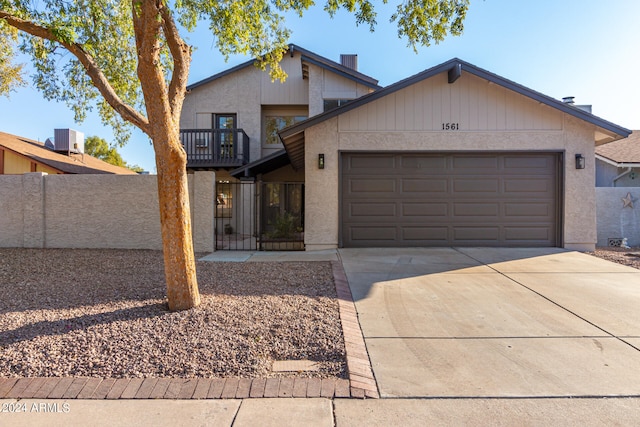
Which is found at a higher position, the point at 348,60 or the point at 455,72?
the point at 348,60

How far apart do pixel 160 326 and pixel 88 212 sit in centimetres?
703

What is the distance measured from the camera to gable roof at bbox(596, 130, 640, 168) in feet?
46.3

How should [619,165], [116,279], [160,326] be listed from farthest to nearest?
[619,165] → [116,279] → [160,326]

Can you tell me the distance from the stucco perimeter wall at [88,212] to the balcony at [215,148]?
187 inches

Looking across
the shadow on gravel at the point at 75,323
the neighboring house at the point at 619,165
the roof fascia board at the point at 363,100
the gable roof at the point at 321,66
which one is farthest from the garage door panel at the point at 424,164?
the neighboring house at the point at 619,165

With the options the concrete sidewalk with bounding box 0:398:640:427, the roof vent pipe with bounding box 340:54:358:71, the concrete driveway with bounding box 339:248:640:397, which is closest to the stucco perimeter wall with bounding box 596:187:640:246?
the concrete driveway with bounding box 339:248:640:397

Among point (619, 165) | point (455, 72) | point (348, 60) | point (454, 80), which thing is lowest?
point (619, 165)

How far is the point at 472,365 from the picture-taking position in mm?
3350

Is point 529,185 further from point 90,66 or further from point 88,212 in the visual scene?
point 88,212

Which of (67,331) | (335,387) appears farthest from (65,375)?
(335,387)

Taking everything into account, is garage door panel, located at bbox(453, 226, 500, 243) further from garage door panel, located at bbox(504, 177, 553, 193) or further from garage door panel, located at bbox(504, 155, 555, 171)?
garage door panel, located at bbox(504, 155, 555, 171)

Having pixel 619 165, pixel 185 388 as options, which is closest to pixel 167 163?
pixel 185 388

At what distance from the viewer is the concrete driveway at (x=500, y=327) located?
3.08 meters

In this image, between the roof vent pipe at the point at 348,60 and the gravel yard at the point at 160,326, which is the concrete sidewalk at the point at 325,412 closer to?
the gravel yard at the point at 160,326
